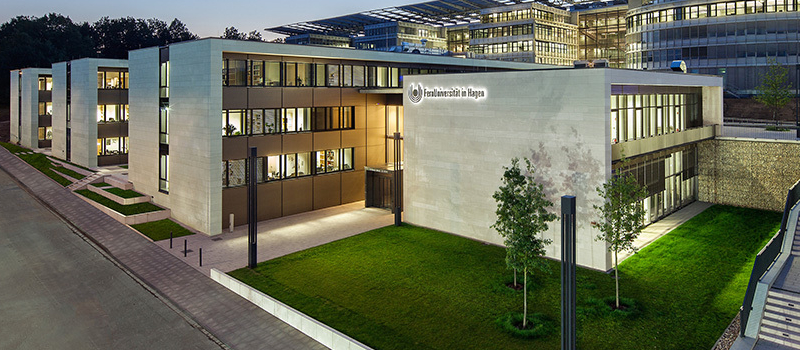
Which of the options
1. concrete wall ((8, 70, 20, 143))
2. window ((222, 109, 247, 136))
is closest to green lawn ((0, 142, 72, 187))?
concrete wall ((8, 70, 20, 143))

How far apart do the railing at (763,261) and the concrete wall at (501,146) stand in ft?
21.2

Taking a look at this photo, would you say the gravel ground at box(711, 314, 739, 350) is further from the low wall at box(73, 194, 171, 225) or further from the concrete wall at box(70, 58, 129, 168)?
the concrete wall at box(70, 58, 129, 168)

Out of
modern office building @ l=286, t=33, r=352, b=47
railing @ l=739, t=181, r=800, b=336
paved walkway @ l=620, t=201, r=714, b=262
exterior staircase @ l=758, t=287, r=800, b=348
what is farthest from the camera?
modern office building @ l=286, t=33, r=352, b=47

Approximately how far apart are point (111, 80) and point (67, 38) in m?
78.8

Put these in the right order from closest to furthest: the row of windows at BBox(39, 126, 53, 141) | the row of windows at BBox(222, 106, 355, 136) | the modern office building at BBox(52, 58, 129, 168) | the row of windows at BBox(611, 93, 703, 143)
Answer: the row of windows at BBox(611, 93, 703, 143) < the row of windows at BBox(222, 106, 355, 136) < the modern office building at BBox(52, 58, 129, 168) < the row of windows at BBox(39, 126, 53, 141)

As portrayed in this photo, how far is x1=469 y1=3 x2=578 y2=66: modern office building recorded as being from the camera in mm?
99875

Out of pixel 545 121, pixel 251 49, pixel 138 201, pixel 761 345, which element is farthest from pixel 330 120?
pixel 761 345

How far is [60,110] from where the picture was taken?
5809 centimetres

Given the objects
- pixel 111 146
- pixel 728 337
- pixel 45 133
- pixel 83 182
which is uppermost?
pixel 45 133

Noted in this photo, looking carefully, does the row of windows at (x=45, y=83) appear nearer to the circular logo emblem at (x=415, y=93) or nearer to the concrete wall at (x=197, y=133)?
the concrete wall at (x=197, y=133)

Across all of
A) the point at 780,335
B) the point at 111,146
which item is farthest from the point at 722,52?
the point at 111,146

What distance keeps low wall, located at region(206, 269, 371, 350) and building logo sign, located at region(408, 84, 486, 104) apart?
16348 millimetres

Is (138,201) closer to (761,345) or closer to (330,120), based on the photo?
(330,120)

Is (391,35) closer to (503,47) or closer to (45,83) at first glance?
(503,47)
